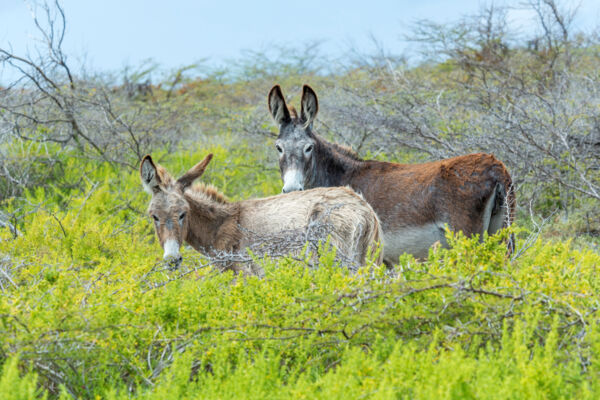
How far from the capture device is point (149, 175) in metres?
6.31

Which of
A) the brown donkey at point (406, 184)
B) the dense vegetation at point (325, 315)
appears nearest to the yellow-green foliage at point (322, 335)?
the dense vegetation at point (325, 315)

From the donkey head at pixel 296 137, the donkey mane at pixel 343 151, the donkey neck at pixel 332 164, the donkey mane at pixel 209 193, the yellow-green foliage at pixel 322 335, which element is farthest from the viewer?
the donkey mane at pixel 343 151

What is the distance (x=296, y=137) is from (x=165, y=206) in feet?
Answer: 6.57

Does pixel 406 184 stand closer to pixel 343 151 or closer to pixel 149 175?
pixel 343 151

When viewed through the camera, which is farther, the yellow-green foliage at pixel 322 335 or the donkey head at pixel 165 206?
the donkey head at pixel 165 206

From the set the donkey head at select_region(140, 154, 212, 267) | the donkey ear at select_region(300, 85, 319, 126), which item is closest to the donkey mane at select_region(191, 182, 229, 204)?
the donkey head at select_region(140, 154, 212, 267)

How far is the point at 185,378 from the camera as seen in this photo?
3.26 meters

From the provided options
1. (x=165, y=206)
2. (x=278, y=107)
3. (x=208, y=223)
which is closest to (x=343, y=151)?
(x=278, y=107)

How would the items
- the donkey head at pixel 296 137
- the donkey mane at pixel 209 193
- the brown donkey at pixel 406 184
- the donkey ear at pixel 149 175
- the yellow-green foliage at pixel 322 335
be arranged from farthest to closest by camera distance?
the donkey head at pixel 296 137 → the donkey mane at pixel 209 193 → the brown donkey at pixel 406 184 → the donkey ear at pixel 149 175 → the yellow-green foliage at pixel 322 335

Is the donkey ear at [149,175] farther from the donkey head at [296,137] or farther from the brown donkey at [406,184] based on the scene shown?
the donkey head at [296,137]

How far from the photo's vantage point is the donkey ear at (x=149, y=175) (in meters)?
6.25

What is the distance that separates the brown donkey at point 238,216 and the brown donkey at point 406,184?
567 mm

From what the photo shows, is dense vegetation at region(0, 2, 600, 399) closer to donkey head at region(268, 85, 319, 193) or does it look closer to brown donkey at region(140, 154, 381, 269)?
brown donkey at region(140, 154, 381, 269)

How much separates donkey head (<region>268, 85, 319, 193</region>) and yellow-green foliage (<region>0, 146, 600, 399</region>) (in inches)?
113
